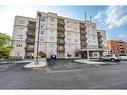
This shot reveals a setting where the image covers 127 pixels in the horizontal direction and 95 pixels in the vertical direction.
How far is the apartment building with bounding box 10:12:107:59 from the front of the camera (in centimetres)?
2559

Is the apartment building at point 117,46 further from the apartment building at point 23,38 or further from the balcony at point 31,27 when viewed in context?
the apartment building at point 23,38

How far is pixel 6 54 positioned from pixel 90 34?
78.5 ft

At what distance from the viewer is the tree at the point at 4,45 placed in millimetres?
24525

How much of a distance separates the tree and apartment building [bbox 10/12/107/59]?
1.60 meters

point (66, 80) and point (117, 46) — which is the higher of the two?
point (117, 46)

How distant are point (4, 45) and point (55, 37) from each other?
12810 mm

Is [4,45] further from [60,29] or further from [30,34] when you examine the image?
[60,29]

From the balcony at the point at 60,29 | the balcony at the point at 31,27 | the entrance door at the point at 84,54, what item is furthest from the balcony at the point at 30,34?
the entrance door at the point at 84,54

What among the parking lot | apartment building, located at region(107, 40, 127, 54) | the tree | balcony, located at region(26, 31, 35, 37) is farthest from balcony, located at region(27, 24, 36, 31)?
apartment building, located at region(107, 40, 127, 54)

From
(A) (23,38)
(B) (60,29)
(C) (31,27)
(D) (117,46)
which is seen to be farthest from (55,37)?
(D) (117,46)

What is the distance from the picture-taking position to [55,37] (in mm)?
27891

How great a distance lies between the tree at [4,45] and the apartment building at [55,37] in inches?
63.0

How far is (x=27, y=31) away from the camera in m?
26.3
